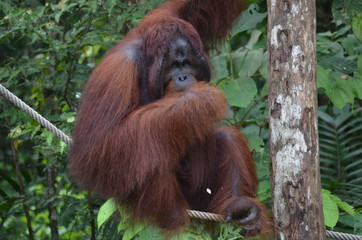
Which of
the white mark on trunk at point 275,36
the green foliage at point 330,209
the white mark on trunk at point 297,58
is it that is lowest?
the green foliage at point 330,209

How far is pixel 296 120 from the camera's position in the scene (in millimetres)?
2713

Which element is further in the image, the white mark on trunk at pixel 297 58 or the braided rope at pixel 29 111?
the braided rope at pixel 29 111

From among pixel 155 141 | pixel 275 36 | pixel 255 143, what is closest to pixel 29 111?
pixel 155 141

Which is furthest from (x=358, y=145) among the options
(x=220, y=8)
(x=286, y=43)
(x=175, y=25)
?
(x=286, y=43)

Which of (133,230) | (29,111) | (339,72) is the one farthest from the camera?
(339,72)

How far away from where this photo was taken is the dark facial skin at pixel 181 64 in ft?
11.2

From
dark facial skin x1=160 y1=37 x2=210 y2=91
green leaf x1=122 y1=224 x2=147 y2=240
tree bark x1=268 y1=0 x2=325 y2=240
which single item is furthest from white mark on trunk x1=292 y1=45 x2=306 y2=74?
green leaf x1=122 y1=224 x2=147 y2=240

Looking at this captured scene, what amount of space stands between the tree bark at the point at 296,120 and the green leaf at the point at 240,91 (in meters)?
1.21

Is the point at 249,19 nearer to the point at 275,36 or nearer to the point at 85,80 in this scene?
the point at 85,80

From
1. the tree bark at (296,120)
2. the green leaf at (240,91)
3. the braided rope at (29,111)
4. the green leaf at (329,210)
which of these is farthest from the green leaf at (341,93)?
the braided rope at (29,111)

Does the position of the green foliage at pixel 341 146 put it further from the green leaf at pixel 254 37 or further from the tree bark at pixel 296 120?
the tree bark at pixel 296 120

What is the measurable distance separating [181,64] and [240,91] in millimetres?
744

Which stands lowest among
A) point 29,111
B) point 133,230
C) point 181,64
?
point 133,230

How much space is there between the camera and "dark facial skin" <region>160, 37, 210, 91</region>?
341 centimetres
